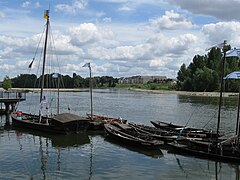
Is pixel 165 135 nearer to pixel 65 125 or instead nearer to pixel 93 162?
pixel 93 162

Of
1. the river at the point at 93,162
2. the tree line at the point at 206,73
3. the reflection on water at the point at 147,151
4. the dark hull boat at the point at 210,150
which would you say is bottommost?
the river at the point at 93,162

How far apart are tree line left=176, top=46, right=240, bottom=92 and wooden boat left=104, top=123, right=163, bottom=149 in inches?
3231

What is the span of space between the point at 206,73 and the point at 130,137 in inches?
3950

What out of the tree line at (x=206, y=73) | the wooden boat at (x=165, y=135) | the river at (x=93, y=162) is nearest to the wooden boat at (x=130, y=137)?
the river at (x=93, y=162)

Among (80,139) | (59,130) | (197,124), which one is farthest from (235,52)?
(197,124)

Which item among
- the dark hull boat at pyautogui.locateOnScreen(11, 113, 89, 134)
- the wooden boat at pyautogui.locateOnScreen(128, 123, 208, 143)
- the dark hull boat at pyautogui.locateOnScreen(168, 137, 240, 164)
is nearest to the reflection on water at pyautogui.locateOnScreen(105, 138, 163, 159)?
the dark hull boat at pyautogui.locateOnScreen(168, 137, 240, 164)

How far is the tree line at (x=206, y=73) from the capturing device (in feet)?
390

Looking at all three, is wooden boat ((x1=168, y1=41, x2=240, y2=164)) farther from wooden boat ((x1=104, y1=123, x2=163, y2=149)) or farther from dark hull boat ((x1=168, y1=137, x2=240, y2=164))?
wooden boat ((x1=104, y1=123, x2=163, y2=149))

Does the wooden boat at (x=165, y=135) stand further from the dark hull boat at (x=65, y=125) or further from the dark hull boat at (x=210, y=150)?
the dark hull boat at (x=65, y=125)

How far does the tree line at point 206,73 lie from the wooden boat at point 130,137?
3231 inches

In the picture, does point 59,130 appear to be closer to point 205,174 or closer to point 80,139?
point 80,139

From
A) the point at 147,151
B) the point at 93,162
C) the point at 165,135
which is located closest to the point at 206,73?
the point at 165,135

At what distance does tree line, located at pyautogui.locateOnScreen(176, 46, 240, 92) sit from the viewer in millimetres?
118806

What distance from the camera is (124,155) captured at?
27391mm
